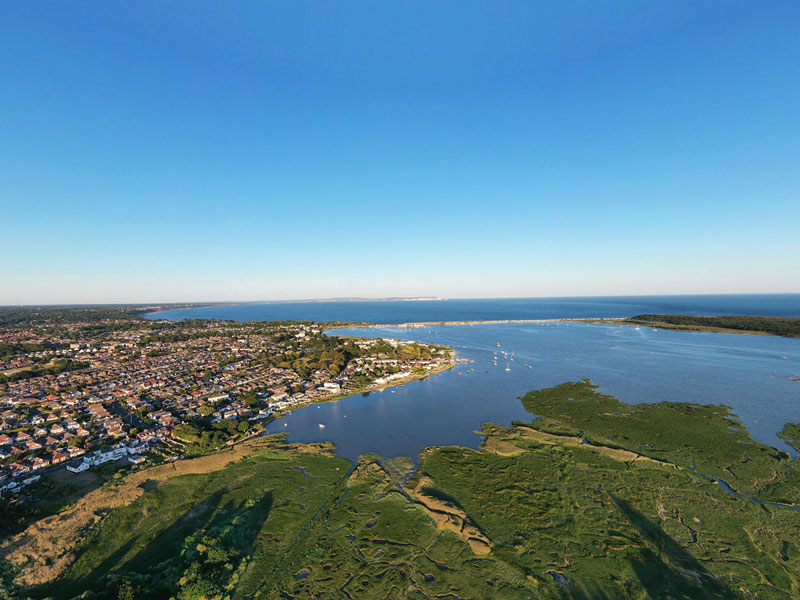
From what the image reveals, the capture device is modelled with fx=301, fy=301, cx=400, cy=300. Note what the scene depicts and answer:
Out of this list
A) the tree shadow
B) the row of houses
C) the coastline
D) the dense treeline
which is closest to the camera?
the tree shadow

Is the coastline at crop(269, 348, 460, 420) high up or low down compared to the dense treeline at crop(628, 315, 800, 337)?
down

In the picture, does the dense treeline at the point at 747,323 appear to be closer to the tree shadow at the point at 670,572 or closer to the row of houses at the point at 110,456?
the tree shadow at the point at 670,572

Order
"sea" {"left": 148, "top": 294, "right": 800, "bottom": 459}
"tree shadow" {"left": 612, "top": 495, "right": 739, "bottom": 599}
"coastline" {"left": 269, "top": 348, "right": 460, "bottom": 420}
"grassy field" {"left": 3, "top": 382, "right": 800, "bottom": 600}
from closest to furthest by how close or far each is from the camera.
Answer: "tree shadow" {"left": 612, "top": 495, "right": 739, "bottom": 599} → "grassy field" {"left": 3, "top": 382, "right": 800, "bottom": 600} → "sea" {"left": 148, "top": 294, "right": 800, "bottom": 459} → "coastline" {"left": 269, "top": 348, "right": 460, "bottom": 420}

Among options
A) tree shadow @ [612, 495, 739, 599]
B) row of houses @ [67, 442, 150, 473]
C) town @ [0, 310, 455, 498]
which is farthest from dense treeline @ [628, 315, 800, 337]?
row of houses @ [67, 442, 150, 473]

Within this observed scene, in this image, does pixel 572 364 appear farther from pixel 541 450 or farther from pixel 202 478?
pixel 202 478

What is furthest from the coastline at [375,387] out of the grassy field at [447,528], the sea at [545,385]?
the grassy field at [447,528]

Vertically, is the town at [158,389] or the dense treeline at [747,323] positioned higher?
the dense treeline at [747,323]

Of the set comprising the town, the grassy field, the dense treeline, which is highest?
the dense treeline

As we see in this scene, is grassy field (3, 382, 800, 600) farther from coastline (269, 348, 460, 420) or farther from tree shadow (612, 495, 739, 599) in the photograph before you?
coastline (269, 348, 460, 420)
